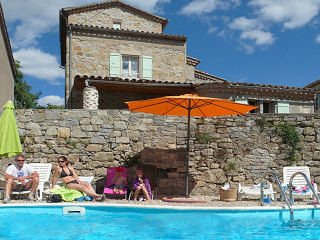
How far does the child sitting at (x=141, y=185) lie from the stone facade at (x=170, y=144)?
127 cm

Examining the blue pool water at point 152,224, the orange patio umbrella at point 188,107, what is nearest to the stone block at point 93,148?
the orange patio umbrella at point 188,107

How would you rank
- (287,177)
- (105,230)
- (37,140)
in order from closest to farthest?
(105,230)
(287,177)
(37,140)

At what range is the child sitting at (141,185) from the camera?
25.4 feet

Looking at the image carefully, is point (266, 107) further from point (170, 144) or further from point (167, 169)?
point (167, 169)

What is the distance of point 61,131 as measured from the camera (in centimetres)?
919

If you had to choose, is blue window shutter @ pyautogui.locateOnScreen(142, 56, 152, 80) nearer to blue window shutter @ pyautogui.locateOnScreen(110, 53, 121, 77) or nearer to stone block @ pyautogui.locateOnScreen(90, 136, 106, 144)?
blue window shutter @ pyautogui.locateOnScreen(110, 53, 121, 77)

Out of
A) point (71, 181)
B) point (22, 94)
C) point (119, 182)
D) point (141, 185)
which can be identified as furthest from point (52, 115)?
point (22, 94)

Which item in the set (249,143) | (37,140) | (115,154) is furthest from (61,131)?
(249,143)

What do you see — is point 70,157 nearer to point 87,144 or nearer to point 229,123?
point 87,144

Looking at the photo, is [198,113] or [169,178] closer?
[198,113]

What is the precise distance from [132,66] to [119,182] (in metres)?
8.69

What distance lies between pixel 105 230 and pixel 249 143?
17.7ft

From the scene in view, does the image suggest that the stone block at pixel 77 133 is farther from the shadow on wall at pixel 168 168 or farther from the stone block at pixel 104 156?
the shadow on wall at pixel 168 168

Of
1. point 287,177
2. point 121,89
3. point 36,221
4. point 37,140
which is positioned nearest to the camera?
point 36,221
